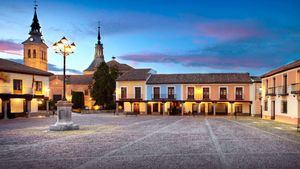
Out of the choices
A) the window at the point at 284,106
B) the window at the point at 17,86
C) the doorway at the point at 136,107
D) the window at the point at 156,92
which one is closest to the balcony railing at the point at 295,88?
the window at the point at 284,106

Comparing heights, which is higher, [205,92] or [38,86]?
[38,86]

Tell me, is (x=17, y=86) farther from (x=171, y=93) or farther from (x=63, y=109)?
(x=171, y=93)

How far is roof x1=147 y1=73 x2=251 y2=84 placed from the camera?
41.9 metres

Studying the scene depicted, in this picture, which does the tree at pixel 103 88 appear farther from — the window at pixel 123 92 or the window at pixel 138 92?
the window at pixel 138 92

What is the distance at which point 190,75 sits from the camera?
148 ft

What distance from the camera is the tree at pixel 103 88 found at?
52.0 metres

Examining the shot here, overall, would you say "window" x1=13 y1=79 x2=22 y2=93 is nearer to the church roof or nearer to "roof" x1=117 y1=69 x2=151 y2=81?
"roof" x1=117 y1=69 x2=151 y2=81

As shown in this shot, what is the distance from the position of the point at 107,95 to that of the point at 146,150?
42.9 meters

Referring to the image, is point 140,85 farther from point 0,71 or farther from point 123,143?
point 123,143

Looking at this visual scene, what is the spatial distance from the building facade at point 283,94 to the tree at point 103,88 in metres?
27.3

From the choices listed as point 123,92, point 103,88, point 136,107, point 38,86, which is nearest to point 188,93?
point 136,107

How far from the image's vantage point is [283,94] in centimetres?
2633

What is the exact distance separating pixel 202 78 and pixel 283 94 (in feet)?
57.5

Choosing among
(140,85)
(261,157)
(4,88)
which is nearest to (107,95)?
(140,85)
